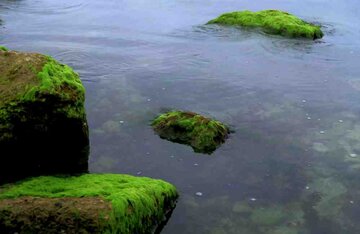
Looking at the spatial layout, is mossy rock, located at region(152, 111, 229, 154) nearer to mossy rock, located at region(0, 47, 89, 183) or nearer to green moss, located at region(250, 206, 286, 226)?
green moss, located at region(250, 206, 286, 226)

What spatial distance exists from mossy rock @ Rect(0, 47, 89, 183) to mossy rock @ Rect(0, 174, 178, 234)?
42.9 inches

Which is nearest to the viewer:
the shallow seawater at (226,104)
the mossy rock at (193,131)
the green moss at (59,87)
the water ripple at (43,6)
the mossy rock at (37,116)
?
the mossy rock at (37,116)

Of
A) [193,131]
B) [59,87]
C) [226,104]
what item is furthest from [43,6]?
[59,87]

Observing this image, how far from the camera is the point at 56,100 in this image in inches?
524

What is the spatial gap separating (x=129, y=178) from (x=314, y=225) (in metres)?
5.23

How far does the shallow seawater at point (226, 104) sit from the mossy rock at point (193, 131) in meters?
0.41

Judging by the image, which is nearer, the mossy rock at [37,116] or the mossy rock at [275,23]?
the mossy rock at [37,116]

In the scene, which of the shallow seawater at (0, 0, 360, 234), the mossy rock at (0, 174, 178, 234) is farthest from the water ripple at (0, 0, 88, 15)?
the mossy rock at (0, 174, 178, 234)

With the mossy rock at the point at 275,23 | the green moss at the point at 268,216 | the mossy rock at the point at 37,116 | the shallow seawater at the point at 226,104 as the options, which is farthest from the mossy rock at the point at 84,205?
the mossy rock at the point at 275,23

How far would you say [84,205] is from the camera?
1072 cm

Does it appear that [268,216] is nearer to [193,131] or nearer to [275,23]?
[193,131]

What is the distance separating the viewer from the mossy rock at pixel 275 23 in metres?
31.4

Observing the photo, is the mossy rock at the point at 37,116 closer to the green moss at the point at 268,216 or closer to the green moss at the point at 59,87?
the green moss at the point at 59,87

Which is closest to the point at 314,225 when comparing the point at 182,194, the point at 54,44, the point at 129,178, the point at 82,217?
the point at 182,194
